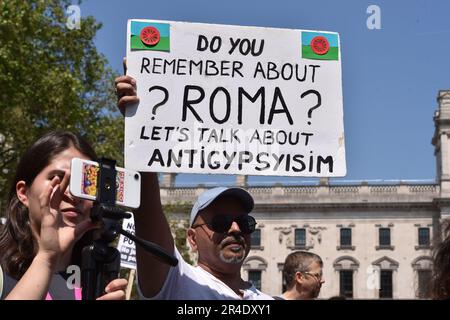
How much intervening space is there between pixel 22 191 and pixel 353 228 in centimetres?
5544

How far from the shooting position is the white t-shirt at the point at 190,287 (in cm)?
280

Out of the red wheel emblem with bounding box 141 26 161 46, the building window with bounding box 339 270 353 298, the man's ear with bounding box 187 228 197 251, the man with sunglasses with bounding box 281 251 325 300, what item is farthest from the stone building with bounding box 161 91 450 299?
the red wheel emblem with bounding box 141 26 161 46

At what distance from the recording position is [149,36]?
296 cm

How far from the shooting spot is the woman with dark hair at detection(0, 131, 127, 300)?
6.41ft

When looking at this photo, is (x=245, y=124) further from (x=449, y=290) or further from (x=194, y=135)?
(x=449, y=290)

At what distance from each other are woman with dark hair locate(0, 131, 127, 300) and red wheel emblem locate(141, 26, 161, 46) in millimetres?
590

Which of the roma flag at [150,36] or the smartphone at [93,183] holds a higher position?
the roma flag at [150,36]

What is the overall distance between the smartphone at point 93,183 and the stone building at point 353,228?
5337cm

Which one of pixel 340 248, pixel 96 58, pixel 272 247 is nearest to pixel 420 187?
pixel 340 248

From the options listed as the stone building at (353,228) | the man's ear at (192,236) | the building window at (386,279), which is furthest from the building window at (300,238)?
the man's ear at (192,236)

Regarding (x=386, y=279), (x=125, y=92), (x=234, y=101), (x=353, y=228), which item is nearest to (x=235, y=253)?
(x=234, y=101)

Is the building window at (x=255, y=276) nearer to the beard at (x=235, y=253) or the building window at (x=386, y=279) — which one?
the building window at (x=386, y=279)

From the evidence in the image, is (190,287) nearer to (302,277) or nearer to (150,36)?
(150,36)
